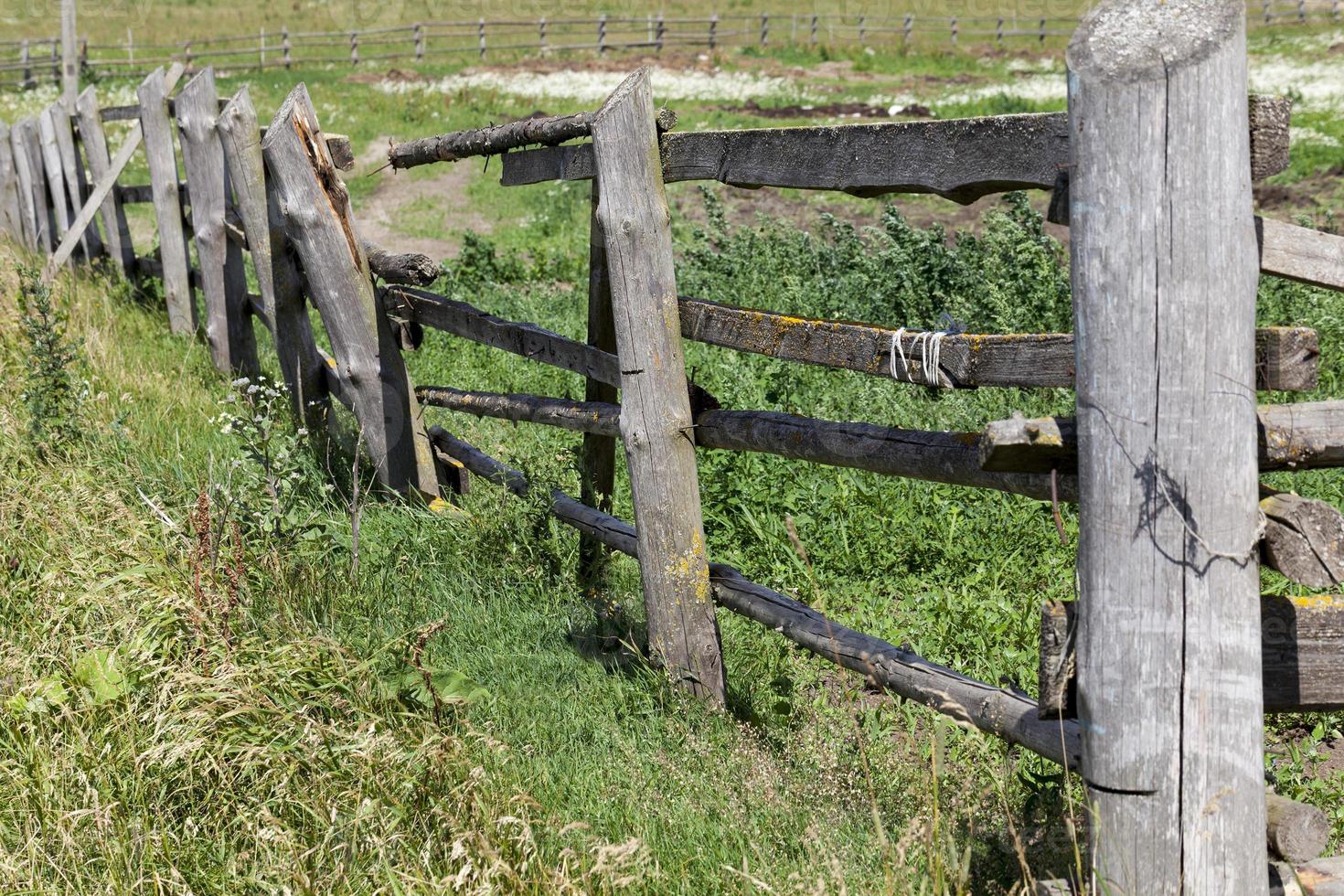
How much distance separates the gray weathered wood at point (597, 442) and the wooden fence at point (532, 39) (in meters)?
31.6

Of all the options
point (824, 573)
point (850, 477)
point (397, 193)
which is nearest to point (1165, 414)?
point (824, 573)

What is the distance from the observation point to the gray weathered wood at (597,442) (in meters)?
3.94

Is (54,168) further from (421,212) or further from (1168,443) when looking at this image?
(1168,443)

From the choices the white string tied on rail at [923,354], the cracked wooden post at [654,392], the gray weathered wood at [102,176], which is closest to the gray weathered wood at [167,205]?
the gray weathered wood at [102,176]

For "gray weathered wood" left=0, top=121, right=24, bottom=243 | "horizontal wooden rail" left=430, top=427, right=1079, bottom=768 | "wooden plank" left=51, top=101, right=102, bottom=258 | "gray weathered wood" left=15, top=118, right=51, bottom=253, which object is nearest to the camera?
"horizontal wooden rail" left=430, top=427, right=1079, bottom=768

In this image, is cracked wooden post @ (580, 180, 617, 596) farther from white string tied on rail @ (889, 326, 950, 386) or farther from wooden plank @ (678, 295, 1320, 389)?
white string tied on rail @ (889, 326, 950, 386)

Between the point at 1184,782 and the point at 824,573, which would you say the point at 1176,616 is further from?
the point at 824,573

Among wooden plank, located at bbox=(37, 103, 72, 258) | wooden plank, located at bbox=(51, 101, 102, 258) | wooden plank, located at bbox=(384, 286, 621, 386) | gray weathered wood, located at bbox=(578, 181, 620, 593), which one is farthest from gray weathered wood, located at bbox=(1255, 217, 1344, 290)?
wooden plank, located at bbox=(37, 103, 72, 258)

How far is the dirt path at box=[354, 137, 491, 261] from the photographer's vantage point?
44.5 ft

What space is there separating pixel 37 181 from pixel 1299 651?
10.4m

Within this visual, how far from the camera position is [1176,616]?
1945 mm

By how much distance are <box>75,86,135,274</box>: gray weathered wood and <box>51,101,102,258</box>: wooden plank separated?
1.28 ft

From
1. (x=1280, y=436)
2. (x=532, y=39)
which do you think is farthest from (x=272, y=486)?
(x=532, y=39)

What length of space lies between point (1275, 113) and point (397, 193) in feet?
50.6
